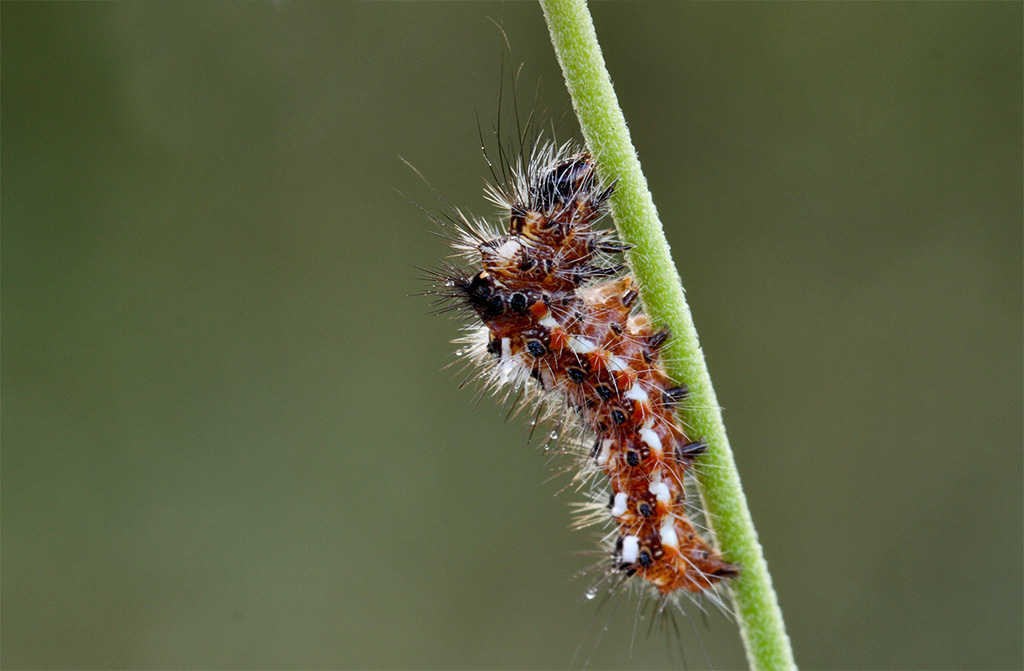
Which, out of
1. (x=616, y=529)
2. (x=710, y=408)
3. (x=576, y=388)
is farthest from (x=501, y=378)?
(x=710, y=408)

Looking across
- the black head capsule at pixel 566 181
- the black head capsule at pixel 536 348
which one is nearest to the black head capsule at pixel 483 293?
the black head capsule at pixel 536 348

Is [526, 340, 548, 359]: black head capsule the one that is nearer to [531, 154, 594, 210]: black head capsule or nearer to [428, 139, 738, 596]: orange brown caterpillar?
[428, 139, 738, 596]: orange brown caterpillar

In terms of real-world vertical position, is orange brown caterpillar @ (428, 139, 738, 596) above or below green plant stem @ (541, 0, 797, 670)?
above

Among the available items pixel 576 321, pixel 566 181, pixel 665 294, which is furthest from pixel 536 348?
pixel 665 294

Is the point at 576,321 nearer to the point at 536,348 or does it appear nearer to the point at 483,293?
the point at 536,348

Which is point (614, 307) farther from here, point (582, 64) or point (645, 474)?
point (582, 64)

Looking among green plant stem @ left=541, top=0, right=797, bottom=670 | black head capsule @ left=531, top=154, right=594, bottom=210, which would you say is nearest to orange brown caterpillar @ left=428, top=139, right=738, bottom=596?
black head capsule @ left=531, top=154, right=594, bottom=210

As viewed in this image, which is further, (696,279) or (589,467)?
(696,279)
